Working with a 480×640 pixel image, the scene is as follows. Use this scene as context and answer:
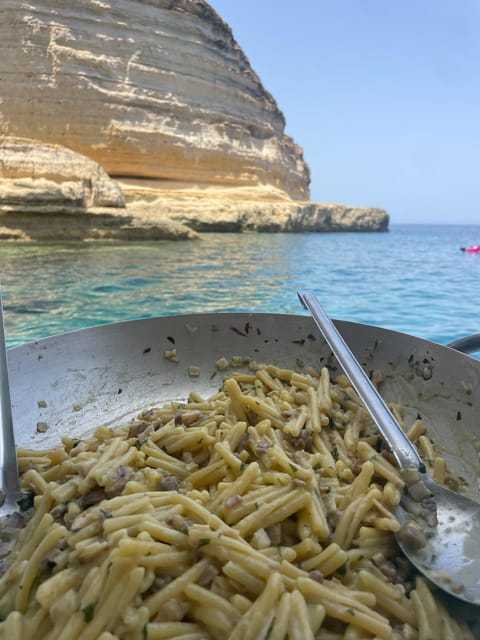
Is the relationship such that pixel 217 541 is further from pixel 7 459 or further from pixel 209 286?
pixel 209 286

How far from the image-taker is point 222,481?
107 cm

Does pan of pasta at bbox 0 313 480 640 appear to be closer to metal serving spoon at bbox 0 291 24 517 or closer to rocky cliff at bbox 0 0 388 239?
metal serving spoon at bbox 0 291 24 517

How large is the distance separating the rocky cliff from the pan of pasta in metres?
12.8

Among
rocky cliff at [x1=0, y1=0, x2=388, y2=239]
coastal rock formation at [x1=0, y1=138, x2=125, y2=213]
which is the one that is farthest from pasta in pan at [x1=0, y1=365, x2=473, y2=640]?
rocky cliff at [x1=0, y1=0, x2=388, y2=239]

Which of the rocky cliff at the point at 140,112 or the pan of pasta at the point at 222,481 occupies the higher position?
the rocky cliff at the point at 140,112

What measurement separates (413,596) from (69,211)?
13536 millimetres

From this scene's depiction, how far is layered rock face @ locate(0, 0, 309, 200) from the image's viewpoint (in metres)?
18.2

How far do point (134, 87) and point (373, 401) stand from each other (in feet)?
71.4

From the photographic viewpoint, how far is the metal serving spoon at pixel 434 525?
80 cm

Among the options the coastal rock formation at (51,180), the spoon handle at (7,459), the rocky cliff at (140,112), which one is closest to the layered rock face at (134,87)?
the rocky cliff at (140,112)

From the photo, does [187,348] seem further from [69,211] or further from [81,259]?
[69,211]

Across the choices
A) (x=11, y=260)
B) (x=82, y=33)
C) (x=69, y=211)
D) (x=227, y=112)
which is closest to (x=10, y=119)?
(x=82, y=33)

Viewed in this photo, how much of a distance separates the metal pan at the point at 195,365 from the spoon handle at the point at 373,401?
0.17 meters

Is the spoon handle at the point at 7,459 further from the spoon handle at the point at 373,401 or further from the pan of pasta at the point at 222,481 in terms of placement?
the spoon handle at the point at 373,401
